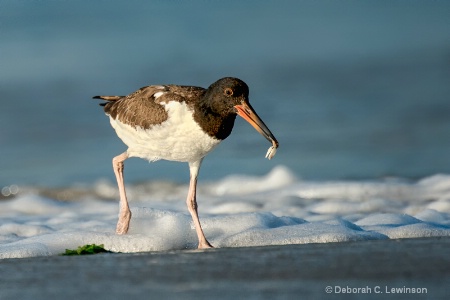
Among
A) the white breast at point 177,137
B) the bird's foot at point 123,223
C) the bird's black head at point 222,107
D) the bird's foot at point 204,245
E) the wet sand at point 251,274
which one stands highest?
the bird's black head at point 222,107

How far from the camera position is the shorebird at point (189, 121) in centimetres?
842

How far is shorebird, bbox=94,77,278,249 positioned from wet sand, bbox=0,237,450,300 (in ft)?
5.75

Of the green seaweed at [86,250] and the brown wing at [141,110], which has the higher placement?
the brown wing at [141,110]

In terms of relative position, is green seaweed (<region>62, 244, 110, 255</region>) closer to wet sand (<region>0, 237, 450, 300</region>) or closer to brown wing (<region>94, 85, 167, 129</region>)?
wet sand (<region>0, 237, 450, 300</region>)

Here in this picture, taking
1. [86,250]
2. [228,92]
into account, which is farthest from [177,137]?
[86,250]

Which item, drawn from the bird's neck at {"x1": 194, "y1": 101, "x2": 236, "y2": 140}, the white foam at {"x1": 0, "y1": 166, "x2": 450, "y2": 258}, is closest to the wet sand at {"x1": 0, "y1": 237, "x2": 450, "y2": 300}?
the white foam at {"x1": 0, "y1": 166, "x2": 450, "y2": 258}

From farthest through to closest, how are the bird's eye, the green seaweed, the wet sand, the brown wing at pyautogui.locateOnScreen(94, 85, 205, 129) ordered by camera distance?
1. the brown wing at pyautogui.locateOnScreen(94, 85, 205, 129)
2. the bird's eye
3. the green seaweed
4. the wet sand

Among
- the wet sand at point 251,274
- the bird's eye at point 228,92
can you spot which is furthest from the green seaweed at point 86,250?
the bird's eye at point 228,92

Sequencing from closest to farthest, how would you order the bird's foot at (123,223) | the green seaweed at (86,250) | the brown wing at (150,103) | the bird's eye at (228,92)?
the green seaweed at (86,250) → the bird's eye at (228,92) → the brown wing at (150,103) → the bird's foot at (123,223)

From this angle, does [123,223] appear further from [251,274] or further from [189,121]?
[251,274]

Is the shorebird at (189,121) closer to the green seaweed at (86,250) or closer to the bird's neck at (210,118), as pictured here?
the bird's neck at (210,118)

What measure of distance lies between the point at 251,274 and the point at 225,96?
3.09 metres

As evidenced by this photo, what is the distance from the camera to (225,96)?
332 inches

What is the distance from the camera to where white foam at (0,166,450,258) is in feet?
26.8
